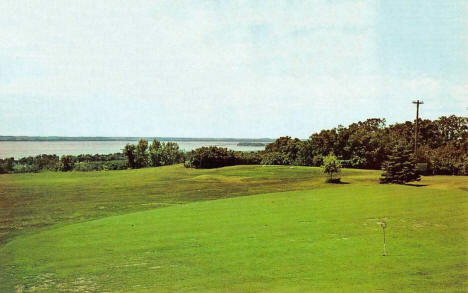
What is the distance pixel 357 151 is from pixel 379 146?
3.62 meters

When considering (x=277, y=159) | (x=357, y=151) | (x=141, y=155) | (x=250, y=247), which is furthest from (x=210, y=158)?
(x=250, y=247)

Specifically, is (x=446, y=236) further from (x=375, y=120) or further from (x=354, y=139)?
(x=375, y=120)

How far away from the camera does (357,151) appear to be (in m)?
69.6

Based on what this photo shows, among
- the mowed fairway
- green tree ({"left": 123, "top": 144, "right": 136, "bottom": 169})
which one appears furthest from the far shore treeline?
the mowed fairway

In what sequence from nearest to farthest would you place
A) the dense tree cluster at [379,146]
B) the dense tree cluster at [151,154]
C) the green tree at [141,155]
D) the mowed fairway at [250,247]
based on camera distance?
the mowed fairway at [250,247]
the dense tree cluster at [379,146]
the dense tree cluster at [151,154]
the green tree at [141,155]

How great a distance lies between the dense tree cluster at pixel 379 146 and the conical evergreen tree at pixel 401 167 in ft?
41.4

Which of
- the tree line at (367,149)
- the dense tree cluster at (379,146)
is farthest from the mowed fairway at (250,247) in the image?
the tree line at (367,149)

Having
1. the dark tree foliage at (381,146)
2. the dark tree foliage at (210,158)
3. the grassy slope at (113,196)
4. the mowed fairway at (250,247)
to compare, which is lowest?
the grassy slope at (113,196)

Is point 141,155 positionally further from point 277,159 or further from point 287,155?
point 287,155

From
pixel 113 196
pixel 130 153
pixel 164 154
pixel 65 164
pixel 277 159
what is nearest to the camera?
pixel 113 196

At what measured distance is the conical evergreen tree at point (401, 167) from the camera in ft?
143

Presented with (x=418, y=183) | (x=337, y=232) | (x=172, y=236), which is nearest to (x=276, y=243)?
(x=337, y=232)

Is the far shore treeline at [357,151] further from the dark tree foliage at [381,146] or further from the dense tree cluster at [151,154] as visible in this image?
the dense tree cluster at [151,154]

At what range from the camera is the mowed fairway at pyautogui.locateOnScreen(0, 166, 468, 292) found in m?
11.3
